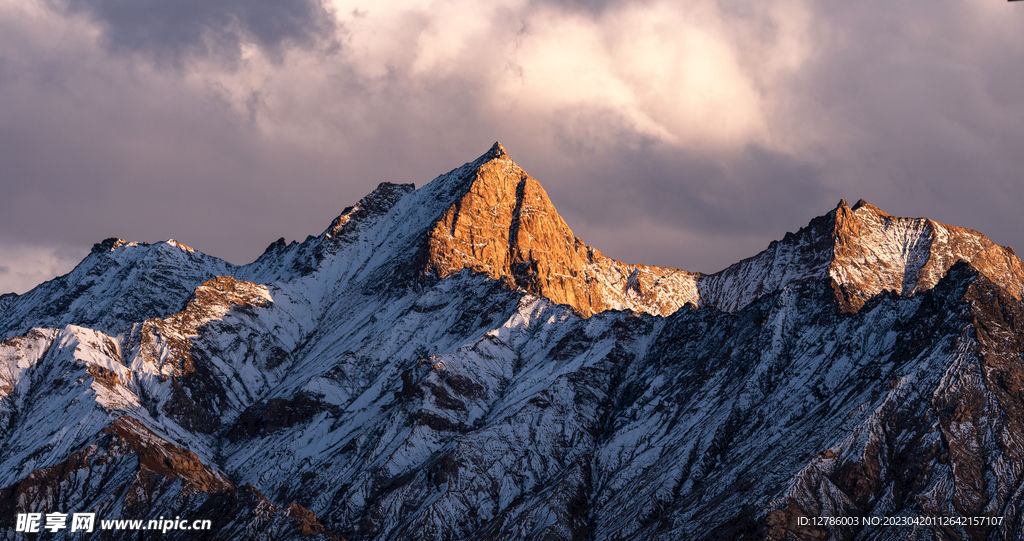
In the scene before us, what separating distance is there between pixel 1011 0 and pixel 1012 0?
0.56 feet

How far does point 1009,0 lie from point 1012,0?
638 mm

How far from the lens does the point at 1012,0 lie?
300 feet

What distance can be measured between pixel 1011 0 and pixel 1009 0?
2.55 feet

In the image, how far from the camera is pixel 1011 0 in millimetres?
91312

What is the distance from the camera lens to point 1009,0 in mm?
92062

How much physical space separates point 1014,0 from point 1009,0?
926 mm

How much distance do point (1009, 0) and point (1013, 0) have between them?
10.3 inches

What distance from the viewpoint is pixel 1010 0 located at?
91625 mm

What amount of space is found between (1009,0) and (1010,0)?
0.46m

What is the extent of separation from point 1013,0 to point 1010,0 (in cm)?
52

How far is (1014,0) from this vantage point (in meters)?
92.8
